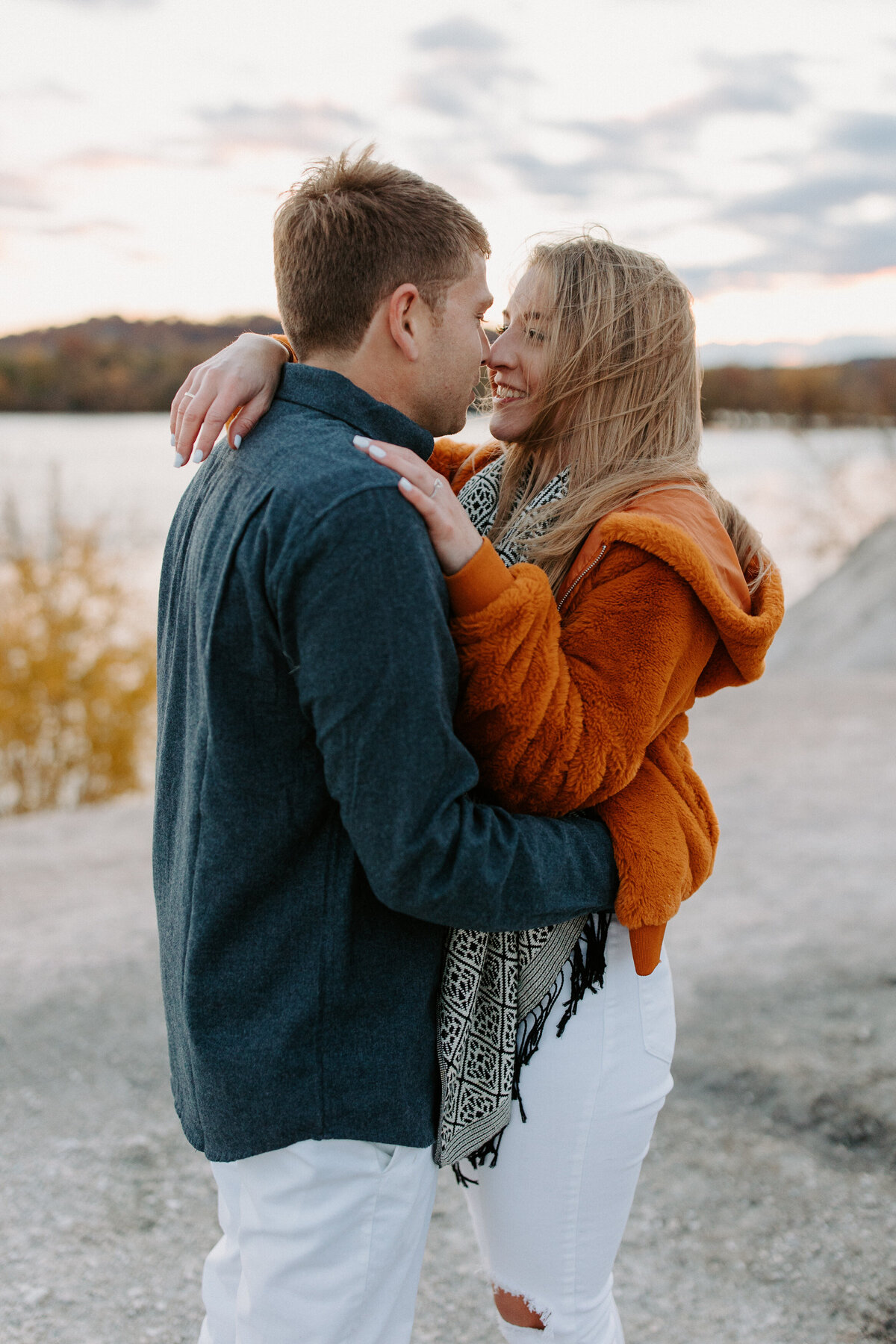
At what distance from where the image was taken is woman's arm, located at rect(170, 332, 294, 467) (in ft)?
4.30

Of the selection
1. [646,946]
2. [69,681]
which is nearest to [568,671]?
[646,946]

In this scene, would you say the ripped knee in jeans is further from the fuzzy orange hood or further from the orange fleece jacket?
the fuzzy orange hood

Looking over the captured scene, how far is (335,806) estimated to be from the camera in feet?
4.02

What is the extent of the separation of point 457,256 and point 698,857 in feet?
2.91

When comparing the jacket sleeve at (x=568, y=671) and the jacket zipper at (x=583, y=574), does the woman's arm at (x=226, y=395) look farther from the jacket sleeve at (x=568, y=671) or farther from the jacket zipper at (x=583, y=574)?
the jacket zipper at (x=583, y=574)

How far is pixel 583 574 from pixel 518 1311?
3.63 ft

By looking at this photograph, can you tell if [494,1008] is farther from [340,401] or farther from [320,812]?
[340,401]

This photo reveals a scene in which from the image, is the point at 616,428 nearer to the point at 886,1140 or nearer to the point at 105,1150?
the point at 886,1140

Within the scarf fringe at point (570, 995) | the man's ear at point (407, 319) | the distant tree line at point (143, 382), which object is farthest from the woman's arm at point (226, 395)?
the distant tree line at point (143, 382)

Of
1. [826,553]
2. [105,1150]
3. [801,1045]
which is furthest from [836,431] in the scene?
[105,1150]

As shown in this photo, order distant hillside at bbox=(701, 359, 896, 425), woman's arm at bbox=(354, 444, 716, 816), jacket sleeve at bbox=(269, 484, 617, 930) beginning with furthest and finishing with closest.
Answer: distant hillside at bbox=(701, 359, 896, 425)
woman's arm at bbox=(354, 444, 716, 816)
jacket sleeve at bbox=(269, 484, 617, 930)

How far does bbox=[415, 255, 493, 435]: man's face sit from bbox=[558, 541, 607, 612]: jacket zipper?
275mm

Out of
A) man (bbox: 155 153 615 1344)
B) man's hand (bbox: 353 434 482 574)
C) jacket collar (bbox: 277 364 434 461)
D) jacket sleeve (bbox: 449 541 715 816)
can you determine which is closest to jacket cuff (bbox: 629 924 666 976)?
man (bbox: 155 153 615 1344)

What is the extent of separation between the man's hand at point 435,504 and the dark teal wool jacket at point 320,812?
2 cm
